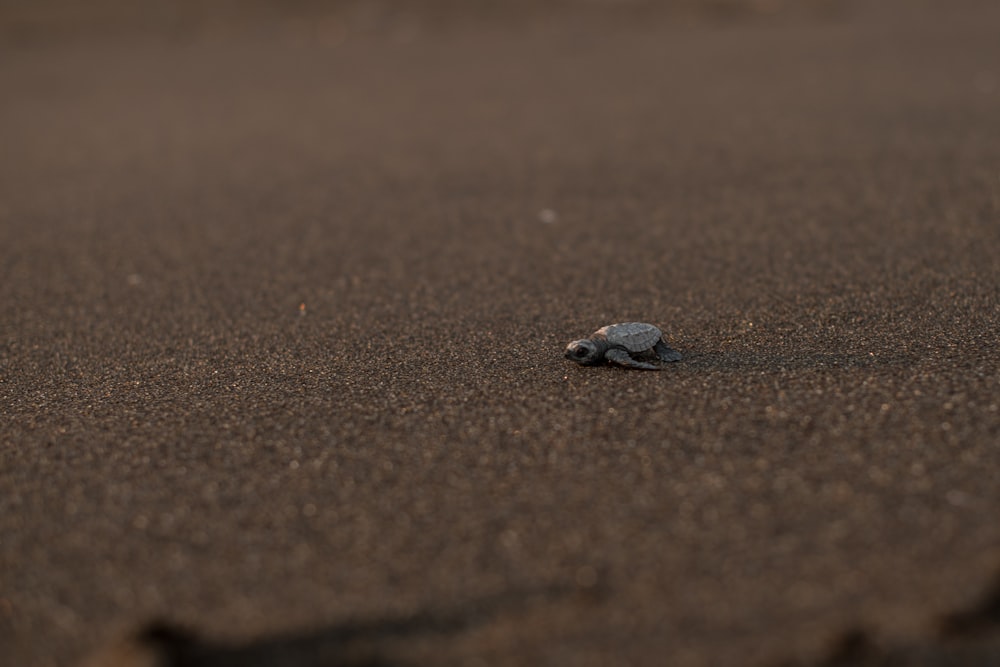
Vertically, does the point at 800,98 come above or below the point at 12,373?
above

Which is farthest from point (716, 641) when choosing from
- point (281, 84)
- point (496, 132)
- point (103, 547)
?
point (281, 84)

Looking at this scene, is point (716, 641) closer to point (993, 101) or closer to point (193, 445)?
point (193, 445)

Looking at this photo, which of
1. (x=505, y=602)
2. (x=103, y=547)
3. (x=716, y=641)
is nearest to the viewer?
(x=716, y=641)

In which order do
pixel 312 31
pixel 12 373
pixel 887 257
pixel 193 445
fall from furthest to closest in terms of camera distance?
1. pixel 312 31
2. pixel 887 257
3. pixel 12 373
4. pixel 193 445

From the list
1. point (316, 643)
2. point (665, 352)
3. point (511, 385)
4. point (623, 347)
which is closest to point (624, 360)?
point (623, 347)

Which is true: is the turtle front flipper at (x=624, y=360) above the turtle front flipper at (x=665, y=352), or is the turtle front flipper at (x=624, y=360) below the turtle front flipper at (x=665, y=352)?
above

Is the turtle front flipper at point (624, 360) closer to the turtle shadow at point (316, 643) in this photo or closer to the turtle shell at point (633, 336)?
the turtle shell at point (633, 336)

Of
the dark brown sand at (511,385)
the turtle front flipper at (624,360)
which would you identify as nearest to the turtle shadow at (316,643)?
the dark brown sand at (511,385)

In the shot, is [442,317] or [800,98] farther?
[800,98]
